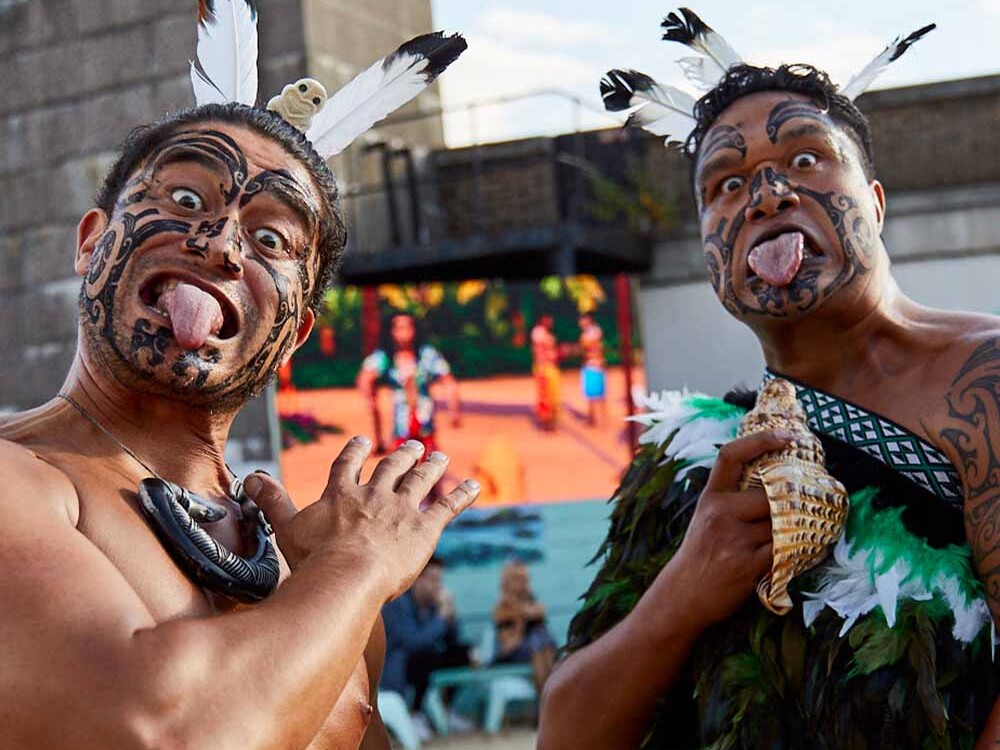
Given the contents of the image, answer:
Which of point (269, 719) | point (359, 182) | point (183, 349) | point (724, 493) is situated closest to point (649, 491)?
point (724, 493)

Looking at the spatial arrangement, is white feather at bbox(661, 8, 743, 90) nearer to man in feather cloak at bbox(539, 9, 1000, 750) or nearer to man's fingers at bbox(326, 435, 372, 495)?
man in feather cloak at bbox(539, 9, 1000, 750)

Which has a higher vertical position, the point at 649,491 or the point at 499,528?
the point at 649,491

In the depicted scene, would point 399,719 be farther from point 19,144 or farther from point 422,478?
point 422,478

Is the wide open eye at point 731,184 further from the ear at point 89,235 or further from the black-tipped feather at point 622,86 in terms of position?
the ear at point 89,235

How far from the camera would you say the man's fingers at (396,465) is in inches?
79.6

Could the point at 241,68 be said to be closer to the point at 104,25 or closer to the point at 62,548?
the point at 62,548

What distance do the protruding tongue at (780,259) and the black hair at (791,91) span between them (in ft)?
1.13

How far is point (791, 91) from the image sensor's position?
2781 mm

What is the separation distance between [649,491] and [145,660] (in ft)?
5.05

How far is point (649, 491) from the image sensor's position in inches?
113

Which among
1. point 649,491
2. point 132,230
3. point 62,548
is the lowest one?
point 649,491

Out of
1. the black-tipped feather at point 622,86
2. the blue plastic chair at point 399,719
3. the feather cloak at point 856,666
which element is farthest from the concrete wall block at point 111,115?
the feather cloak at point 856,666

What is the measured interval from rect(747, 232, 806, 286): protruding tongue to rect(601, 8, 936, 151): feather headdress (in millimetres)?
484

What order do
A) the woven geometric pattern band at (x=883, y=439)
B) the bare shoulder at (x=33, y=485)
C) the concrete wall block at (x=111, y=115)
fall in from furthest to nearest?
the concrete wall block at (x=111, y=115)
the woven geometric pattern band at (x=883, y=439)
the bare shoulder at (x=33, y=485)
